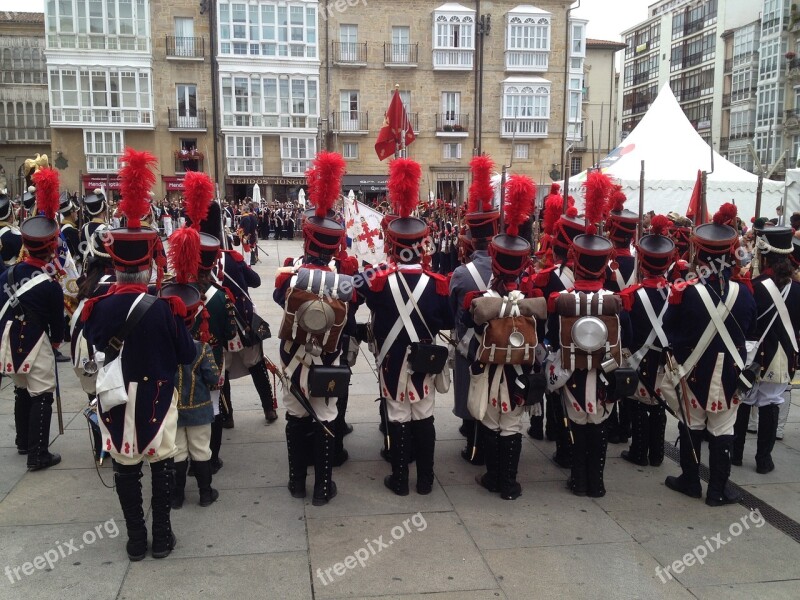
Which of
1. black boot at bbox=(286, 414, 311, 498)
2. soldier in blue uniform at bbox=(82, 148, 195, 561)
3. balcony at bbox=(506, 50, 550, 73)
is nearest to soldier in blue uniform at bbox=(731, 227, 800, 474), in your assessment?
black boot at bbox=(286, 414, 311, 498)

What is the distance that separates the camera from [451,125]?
37688 millimetres

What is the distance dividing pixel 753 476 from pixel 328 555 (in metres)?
3.42

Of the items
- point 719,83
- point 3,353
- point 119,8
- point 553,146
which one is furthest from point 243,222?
point 719,83

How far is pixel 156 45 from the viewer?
117 ft

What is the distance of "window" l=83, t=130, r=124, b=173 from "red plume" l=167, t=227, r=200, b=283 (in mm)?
34461

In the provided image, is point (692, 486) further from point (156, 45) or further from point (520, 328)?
point (156, 45)

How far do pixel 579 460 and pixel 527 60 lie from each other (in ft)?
119

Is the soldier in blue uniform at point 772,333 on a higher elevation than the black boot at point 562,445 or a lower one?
higher

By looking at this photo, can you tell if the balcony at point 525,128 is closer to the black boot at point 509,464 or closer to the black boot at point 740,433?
the black boot at point 740,433

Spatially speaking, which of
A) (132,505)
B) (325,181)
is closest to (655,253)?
(325,181)

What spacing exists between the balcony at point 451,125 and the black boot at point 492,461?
33628 millimetres

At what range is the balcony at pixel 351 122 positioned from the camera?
37219 millimetres

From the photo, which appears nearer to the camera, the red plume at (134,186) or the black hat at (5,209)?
the red plume at (134,186)

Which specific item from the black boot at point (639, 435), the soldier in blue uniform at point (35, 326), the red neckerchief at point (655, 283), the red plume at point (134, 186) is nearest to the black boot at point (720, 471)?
the black boot at point (639, 435)
